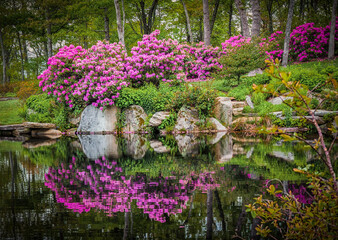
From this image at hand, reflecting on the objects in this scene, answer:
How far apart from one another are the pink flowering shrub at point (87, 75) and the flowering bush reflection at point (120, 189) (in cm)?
827

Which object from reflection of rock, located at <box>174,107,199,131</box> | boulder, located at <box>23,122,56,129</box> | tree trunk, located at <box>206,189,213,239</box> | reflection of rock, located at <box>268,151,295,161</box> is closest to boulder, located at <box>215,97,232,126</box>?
reflection of rock, located at <box>174,107,199,131</box>

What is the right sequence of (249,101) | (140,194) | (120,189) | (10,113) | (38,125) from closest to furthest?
(140,194) < (120,189) < (249,101) < (38,125) < (10,113)

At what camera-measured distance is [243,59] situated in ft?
45.1

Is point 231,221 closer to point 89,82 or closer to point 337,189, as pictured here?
point 337,189

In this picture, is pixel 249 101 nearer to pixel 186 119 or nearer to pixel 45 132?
pixel 186 119

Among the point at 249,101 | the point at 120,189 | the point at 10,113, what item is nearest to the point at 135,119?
the point at 249,101

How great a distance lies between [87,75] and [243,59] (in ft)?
25.6

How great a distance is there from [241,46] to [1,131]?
47.2 ft

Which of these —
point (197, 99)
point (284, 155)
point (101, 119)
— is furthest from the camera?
point (101, 119)

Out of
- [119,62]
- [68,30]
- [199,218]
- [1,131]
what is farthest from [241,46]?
[68,30]

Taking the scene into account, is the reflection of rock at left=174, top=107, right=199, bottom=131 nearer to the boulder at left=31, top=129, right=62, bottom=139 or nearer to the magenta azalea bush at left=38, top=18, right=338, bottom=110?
the magenta azalea bush at left=38, top=18, right=338, bottom=110

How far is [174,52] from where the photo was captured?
14.0 m

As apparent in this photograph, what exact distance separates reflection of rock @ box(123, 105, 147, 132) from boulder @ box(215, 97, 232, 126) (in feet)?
11.6

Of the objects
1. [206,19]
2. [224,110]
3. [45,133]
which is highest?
[206,19]
